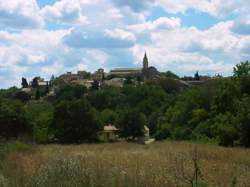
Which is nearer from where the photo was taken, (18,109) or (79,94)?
(18,109)

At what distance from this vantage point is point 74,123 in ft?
245

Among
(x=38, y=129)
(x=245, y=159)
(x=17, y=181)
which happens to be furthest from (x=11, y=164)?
(x=38, y=129)

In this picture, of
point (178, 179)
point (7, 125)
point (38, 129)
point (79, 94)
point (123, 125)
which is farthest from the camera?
point (79, 94)

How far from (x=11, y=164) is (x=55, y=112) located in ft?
208

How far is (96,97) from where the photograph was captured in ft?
461

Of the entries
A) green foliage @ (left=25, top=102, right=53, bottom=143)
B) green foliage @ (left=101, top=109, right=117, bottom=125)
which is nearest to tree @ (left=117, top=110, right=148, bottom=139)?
green foliage @ (left=25, top=102, right=53, bottom=143)

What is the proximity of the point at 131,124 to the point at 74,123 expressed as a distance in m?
19.1

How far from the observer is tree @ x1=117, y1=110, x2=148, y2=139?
91.5 metres

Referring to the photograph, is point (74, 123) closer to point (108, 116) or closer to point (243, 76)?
point (243, 76)

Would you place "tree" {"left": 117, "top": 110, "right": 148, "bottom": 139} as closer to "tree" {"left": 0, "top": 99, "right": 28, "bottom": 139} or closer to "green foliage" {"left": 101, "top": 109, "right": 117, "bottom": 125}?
"tree" {"left": 0, "top": 99, "right": 28, "bottom": 139}

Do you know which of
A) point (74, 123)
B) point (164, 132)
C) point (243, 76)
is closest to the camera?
point (243, 76)

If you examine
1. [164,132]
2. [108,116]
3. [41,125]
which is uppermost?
[108,116]

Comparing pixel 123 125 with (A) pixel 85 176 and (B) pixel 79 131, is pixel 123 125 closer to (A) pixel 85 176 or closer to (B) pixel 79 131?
(B) pixel 79 131

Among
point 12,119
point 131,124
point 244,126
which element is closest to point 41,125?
point 12,119
